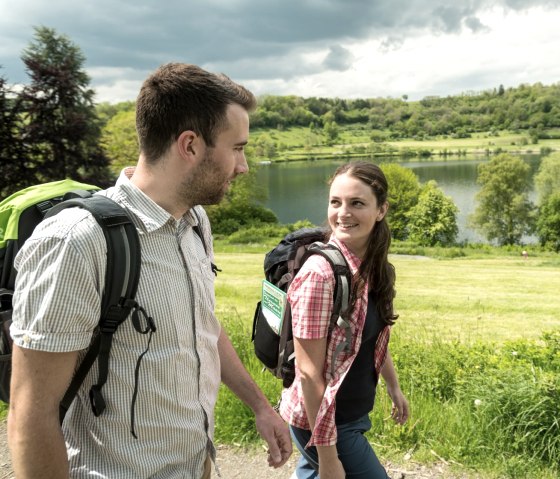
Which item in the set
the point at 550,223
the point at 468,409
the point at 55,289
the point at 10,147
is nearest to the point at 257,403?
the point at 55,289

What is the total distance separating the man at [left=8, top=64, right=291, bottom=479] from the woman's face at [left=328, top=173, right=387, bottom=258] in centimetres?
67

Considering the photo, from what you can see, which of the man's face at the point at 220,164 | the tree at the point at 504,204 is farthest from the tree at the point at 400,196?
the man's face at the point at 220,164

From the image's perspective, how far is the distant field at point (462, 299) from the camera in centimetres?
1061

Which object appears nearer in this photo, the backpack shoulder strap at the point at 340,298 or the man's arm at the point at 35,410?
the man's arm at the point at 35,410

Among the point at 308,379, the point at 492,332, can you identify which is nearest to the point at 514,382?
the point at 308,379

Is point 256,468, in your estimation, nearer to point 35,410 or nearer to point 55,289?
point 35,410

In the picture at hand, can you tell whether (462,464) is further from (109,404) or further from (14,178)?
(14,178)

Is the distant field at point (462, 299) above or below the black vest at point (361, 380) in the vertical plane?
below

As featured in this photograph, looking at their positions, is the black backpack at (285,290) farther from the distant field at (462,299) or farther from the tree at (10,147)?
the tree at (10,147)

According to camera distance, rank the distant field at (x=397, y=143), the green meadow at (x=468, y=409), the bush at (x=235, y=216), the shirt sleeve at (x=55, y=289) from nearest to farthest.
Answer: the shirt sleeve at (x=55, y=289), the green meadow at (x=468, y=409), the bush at (x=235, y=216), the distant field at (x=397, y=143)

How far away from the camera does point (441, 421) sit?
3211 millimetres

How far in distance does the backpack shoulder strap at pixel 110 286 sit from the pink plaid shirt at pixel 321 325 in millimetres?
767

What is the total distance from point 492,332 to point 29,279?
436 inches

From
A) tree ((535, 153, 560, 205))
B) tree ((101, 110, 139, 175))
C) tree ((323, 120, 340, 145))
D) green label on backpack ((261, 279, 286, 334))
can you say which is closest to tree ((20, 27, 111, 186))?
tree ((101, 110, 139, 175))
